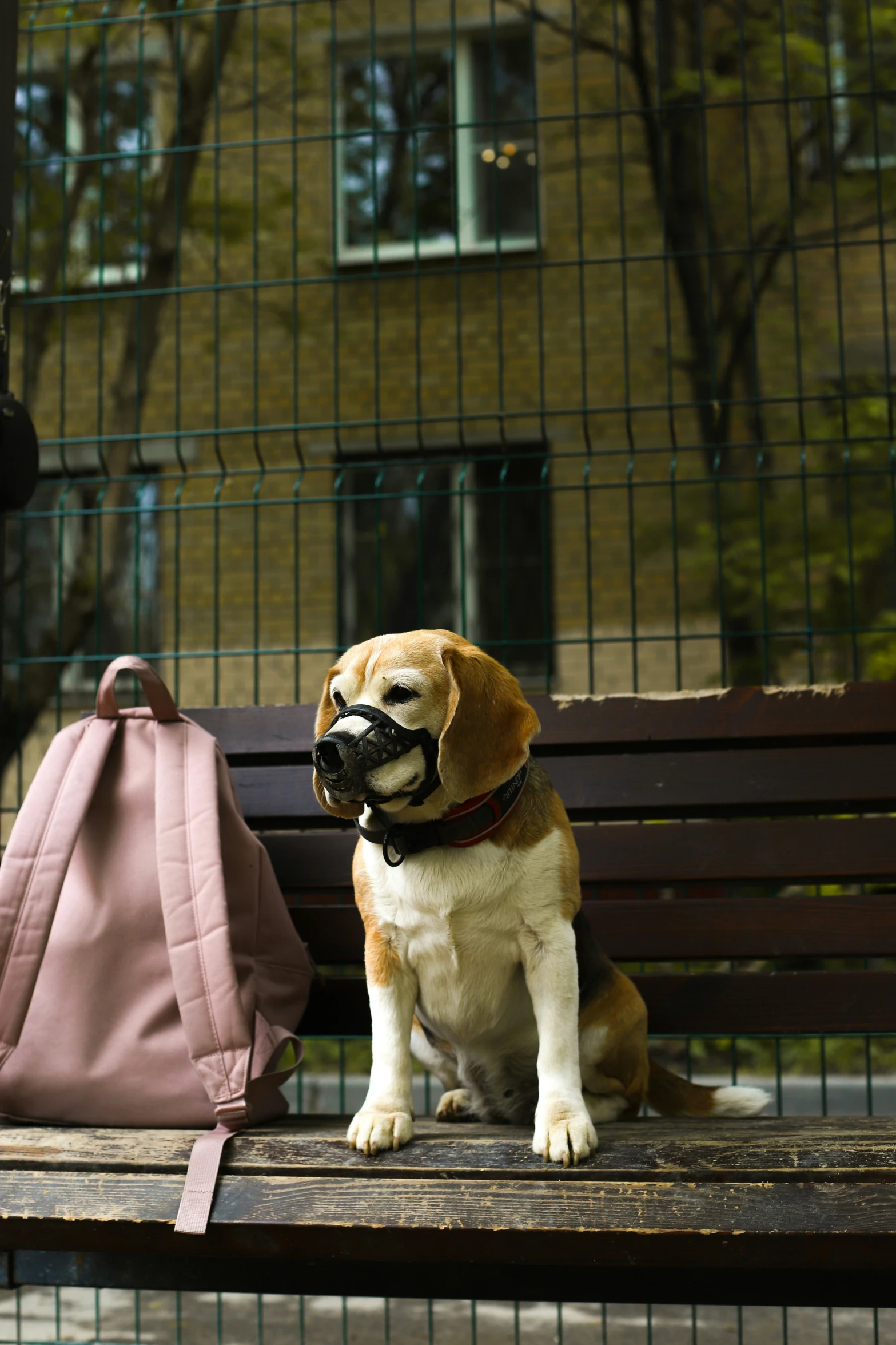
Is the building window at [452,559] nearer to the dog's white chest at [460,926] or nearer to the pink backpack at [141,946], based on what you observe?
the pink backpack at [141,946]

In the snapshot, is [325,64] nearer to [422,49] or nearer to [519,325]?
[422,49]

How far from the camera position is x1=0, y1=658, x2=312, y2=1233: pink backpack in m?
2.29

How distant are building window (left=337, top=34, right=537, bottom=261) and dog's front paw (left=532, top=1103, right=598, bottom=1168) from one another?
7.98 m

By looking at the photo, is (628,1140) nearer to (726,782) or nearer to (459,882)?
(459,882)

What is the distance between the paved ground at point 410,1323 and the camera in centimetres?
370

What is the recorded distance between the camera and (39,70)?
7.64 metres

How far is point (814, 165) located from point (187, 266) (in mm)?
4958

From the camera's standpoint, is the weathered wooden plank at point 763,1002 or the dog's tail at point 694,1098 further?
the weathered wooden plank at point 763,1002

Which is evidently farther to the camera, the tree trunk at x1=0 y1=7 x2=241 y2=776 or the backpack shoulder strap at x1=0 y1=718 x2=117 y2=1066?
the tree trunk at x1=0 y1=7 x2=241 y2=776

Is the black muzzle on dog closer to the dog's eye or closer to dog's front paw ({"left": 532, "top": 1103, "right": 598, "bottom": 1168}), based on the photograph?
the dog's eye

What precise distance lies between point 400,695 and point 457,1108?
1.00 meters

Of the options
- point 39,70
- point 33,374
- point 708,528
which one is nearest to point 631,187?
point 708,528

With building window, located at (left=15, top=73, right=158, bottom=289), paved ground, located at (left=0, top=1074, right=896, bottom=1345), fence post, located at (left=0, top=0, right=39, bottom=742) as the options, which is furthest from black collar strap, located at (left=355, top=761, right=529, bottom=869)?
building window, located at (left=15, top=73, right=158, bottom=289)

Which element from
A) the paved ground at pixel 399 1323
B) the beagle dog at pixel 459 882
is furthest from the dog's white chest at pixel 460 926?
the paved ground at pixel 399 1323
